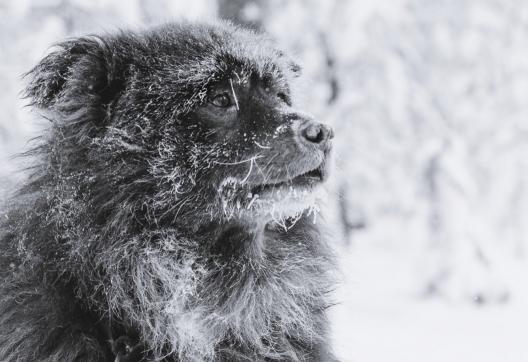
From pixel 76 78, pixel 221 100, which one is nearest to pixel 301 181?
pixel 221 100

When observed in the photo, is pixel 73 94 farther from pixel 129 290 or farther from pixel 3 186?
pixel 129 290

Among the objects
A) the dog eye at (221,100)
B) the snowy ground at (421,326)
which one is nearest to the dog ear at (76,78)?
the dog eye at (221,100)

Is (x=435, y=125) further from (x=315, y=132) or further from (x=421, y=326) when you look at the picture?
(x=315, y=132)

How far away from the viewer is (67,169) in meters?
2.92

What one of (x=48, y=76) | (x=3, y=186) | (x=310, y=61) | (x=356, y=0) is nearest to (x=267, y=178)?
(x=48, y=76)

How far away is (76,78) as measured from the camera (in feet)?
9.87

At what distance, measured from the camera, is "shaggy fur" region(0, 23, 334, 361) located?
2822mm

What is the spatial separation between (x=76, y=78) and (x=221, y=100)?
69cm

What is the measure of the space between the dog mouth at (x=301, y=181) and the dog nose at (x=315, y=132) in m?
0.12

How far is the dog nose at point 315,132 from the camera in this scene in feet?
10.1

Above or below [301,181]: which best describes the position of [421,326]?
below

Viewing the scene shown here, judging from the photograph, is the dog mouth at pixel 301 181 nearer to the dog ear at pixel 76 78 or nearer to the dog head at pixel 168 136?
the dog head at pixel 168 136

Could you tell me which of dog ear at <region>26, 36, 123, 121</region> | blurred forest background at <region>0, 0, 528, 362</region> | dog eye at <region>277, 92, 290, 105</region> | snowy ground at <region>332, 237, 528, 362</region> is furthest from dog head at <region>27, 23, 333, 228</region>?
blurred forest background at <region>0, 0, 528, 362</region>

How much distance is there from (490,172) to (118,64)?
8.03 metres
